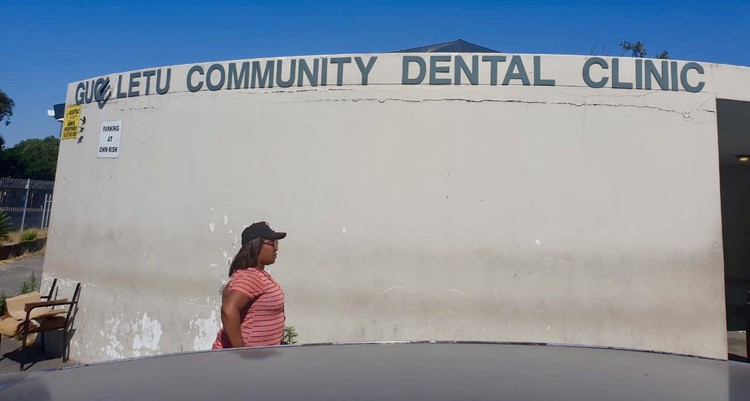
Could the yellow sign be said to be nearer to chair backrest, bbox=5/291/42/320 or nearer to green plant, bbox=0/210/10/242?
chair backrest, bbox=5/291/42/320

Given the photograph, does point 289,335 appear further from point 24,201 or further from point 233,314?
point 24,201

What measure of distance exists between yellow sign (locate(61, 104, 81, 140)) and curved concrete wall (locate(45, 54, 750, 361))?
7.46 feet

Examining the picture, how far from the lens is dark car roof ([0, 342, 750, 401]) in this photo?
4.97 ft

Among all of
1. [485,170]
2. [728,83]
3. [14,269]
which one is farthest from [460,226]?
[14,269]

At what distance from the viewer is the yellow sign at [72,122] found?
21.7ft

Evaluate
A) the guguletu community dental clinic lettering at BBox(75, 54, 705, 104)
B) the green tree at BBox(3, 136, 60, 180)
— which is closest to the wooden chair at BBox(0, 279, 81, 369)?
the guguletu community dental clinic lettering at BBox(75, 54, 705, 104)

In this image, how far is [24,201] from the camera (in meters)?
22.6

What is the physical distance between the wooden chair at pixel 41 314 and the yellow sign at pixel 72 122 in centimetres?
172

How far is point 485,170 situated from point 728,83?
92.5 inches

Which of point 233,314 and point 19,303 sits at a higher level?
point 233,314

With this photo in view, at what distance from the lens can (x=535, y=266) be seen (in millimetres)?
4820

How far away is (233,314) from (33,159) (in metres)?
52.3

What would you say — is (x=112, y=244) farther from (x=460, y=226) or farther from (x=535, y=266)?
(x=535, y=266)

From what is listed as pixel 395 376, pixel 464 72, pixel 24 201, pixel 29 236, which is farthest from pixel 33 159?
pixel 395 376
